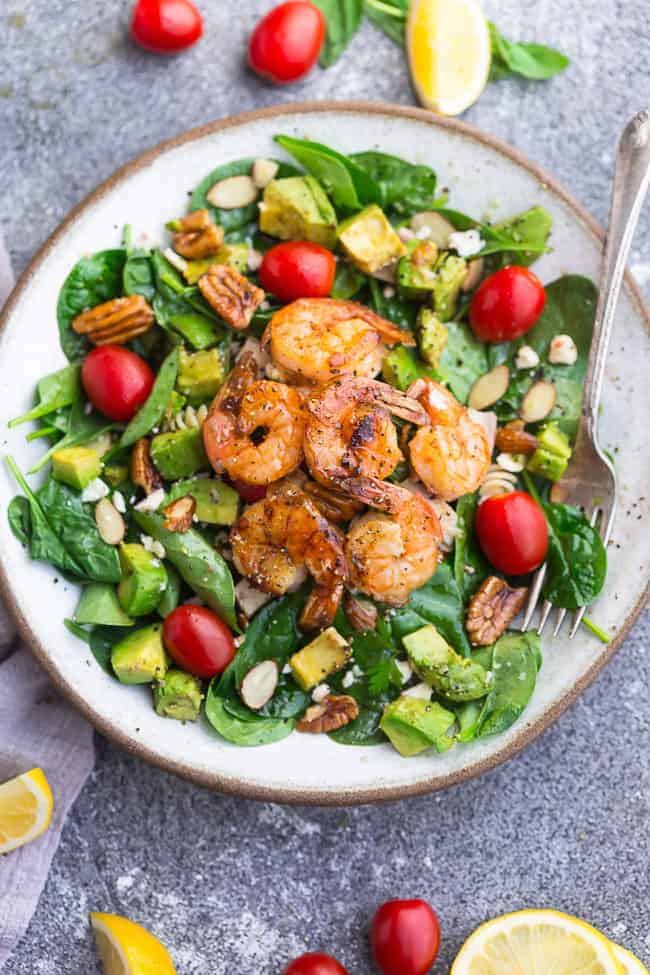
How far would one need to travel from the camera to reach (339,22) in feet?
11.9

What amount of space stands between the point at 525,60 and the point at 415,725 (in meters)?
2.31

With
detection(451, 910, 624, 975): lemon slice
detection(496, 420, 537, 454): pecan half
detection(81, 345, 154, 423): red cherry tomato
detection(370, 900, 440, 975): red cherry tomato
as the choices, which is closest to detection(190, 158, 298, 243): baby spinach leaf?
detection(81, 345, 154, 423): red cherry tomato

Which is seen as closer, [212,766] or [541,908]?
[212,766]

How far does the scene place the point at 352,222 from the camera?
3314mm

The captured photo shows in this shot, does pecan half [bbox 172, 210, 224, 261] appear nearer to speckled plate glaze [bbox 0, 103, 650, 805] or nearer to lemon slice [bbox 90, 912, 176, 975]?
speckled plate glaze [bbox 0, 103, 650, 805]

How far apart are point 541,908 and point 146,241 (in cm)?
254

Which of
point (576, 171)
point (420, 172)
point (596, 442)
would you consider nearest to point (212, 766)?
point (596, 442)

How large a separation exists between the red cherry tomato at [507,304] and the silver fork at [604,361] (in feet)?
0.67

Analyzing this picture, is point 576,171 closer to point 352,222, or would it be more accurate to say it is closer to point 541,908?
point 352,222

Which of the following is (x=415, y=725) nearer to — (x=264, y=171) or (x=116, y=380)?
(x=116, y=380)

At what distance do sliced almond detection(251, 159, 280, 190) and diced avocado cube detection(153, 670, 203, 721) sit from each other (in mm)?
1589

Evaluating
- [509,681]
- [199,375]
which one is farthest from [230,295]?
[509,681]

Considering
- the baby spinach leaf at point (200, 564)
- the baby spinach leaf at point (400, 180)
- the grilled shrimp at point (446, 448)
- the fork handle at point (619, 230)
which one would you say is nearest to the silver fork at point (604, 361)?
the fork handle at point (619, 230)

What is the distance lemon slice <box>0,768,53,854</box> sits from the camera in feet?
10.4
